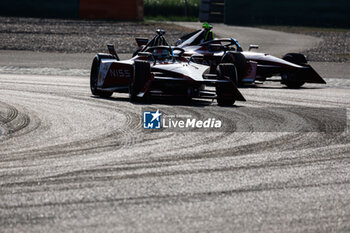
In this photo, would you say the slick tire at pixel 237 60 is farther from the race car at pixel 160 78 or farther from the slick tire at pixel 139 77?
the slick tire at pixel 139 77

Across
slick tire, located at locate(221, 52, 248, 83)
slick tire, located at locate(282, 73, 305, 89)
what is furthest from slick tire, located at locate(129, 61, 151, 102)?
slick tire, located at locate(282, 73, 305, 89)

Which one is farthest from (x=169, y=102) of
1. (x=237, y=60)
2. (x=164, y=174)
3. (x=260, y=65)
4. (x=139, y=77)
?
(x=164, y=174)

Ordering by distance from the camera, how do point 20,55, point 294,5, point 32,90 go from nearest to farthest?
1. point 32,90
2. point 20,55
3. point 294,5

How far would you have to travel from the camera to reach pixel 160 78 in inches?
465

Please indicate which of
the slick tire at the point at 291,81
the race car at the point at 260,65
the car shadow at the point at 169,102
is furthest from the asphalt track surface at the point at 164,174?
the slick tire at the point at 291,81

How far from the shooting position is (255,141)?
25.9ft

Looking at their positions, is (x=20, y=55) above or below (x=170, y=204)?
below

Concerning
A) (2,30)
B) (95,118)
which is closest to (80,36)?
(2,30)

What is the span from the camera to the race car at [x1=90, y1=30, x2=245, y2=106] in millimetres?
11680

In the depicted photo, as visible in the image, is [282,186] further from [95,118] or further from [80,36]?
[80,36]

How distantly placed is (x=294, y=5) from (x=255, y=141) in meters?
35.6

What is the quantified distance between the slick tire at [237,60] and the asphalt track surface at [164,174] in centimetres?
449

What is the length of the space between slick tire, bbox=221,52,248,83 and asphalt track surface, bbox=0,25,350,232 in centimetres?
449

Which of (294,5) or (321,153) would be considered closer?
(321,153)
